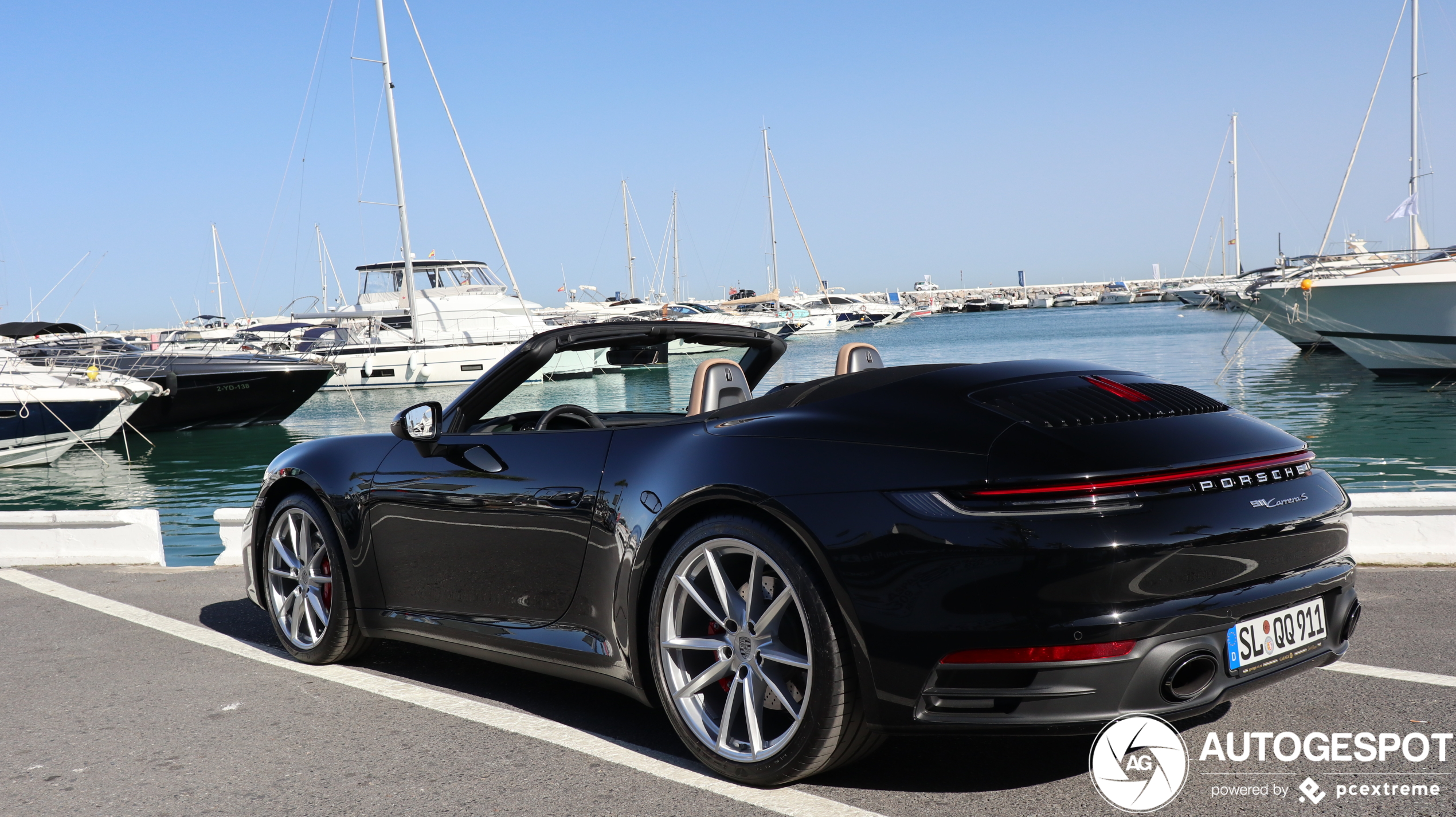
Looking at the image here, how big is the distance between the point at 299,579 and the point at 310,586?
0.27 feet

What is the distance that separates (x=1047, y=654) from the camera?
2525 mm

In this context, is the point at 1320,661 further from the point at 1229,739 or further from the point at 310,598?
the point at 310,598

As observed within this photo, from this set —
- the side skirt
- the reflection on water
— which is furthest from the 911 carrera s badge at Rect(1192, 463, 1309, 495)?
the side skirt

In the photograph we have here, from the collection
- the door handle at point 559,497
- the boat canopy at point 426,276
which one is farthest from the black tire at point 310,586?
the boat canopy at point 426,276

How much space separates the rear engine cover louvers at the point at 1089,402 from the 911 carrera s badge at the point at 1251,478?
26 centimetres

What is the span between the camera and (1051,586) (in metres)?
2.50

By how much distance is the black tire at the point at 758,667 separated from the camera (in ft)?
9.21

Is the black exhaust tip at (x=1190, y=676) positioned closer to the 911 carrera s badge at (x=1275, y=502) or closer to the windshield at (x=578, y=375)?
the 911 carrera s badge at (x=1275, y=502)

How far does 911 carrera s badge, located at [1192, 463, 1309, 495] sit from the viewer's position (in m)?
2.66

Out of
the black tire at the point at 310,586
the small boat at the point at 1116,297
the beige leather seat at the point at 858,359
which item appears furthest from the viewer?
the small boat at the point at 1116,297

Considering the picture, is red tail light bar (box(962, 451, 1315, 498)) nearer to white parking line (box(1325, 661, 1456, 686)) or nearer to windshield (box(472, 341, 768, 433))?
white parking line (box(1325, 661, 1456, 686))

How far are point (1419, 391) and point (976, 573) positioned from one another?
77.0 ft

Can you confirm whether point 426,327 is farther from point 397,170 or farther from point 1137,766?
point 1137,766

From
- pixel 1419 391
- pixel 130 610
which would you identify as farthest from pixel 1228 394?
pixel 130 610
